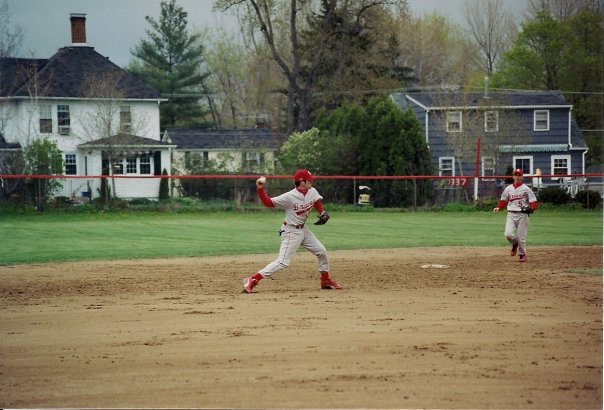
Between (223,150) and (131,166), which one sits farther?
(223,150)

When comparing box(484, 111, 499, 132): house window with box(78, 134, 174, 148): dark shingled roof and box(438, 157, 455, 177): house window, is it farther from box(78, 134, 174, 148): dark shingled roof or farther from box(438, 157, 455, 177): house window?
box(78, 134, 174, 148): dark shingled roof

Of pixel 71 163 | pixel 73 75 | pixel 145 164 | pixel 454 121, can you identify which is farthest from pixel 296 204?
pixel 454 121

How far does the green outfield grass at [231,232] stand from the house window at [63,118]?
8263mm

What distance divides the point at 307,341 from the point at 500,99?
35470mm

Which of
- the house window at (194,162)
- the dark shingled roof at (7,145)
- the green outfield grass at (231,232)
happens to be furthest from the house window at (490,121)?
the dark shingled roof at (7,145)

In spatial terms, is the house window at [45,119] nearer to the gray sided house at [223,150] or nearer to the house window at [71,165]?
the house window at [71,165]

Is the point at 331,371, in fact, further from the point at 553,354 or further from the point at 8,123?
the point at 8,123

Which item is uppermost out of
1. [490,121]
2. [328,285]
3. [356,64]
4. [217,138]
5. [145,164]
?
[356,64]

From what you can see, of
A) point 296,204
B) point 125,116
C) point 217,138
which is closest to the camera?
point 296,204

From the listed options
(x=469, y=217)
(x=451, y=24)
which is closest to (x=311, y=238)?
(x=469, y=217)

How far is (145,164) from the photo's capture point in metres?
41.2

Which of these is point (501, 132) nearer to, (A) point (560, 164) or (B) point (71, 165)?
(A) point (560, 164)

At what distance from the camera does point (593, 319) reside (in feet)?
32.3

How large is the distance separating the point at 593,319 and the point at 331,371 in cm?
364
